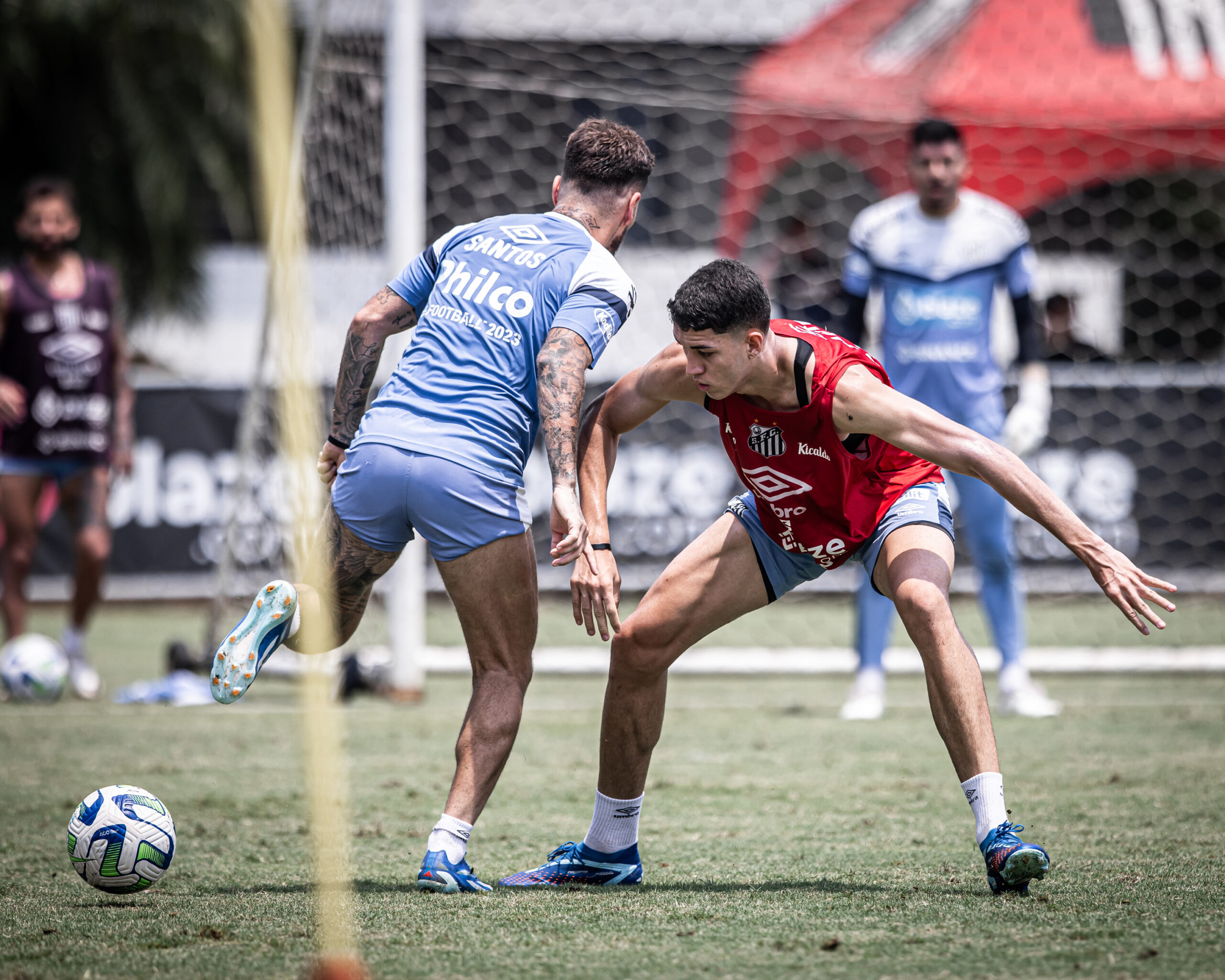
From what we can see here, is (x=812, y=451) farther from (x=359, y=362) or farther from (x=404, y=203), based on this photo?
(x=404, y=203)

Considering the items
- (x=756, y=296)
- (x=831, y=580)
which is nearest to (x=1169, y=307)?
(x=831, y=580)

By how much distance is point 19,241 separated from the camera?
608 inches

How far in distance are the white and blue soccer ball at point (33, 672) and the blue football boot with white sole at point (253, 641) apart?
3.78m

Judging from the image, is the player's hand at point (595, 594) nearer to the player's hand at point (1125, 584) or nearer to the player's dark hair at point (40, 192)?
the player's hand at point (1125, 584)

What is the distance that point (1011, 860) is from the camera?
3.32 m

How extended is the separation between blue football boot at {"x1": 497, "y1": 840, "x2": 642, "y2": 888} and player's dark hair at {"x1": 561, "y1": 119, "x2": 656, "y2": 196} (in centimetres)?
182

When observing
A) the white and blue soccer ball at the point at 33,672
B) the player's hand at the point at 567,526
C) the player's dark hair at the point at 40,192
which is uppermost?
the player's dark hair at the point at 40,192

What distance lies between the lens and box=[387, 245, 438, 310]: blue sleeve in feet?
13.1

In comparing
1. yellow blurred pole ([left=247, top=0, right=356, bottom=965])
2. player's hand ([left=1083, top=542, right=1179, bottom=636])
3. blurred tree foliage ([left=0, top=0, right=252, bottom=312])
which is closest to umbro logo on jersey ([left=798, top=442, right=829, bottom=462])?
player's hand ([left=1083, top=542, right=1179, bottom=636])

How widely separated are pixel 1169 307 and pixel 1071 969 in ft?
39.9

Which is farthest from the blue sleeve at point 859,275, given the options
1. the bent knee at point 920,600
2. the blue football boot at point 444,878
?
the blue football boot at point 444,878

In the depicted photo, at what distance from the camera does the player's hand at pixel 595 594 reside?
11.5 ft

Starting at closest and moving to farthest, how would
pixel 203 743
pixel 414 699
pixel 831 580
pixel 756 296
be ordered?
pixel 756 296 < pixel 203 743 < pixel 414 699 < pixel 831 580

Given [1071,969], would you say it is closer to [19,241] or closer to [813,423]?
[813,423]
